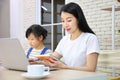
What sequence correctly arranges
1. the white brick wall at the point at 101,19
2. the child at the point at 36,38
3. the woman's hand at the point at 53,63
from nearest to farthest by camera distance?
1. the woman's hand at the point at 53,63
2. the child at the point at 36,38
3. the white brick wall at the point at 101,19

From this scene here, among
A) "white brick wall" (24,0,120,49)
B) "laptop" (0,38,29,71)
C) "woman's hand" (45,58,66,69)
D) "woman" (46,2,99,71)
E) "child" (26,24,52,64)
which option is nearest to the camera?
"laptop" (0,38,29,71)

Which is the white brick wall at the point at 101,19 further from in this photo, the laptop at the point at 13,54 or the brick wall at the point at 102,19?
the laptop at the point at 13,54

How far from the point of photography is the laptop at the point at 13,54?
1.21 m

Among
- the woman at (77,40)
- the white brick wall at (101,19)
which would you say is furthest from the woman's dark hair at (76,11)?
the white brick wall at (101,19)

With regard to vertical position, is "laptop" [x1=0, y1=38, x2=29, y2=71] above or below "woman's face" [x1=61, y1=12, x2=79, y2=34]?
below

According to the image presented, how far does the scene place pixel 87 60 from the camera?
160 cm

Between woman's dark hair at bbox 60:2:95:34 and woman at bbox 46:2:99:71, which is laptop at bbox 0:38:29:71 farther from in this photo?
woman's dark hair at bbox 60:2:95:34

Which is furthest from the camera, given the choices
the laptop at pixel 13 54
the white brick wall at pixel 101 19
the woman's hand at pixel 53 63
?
the white brick wall at pixel 101 19

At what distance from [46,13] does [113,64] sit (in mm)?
2840

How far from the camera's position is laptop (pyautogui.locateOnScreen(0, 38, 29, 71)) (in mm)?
1211

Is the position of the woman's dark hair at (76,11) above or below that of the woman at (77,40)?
above

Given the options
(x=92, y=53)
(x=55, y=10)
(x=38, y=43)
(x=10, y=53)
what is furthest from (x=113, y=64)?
(x=55, y=10)

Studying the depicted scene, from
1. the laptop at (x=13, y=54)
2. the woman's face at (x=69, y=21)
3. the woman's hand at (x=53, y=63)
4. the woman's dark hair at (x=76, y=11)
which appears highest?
the woman's dark hair at (x=76, y=11)

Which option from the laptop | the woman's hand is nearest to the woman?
the woman's hand
